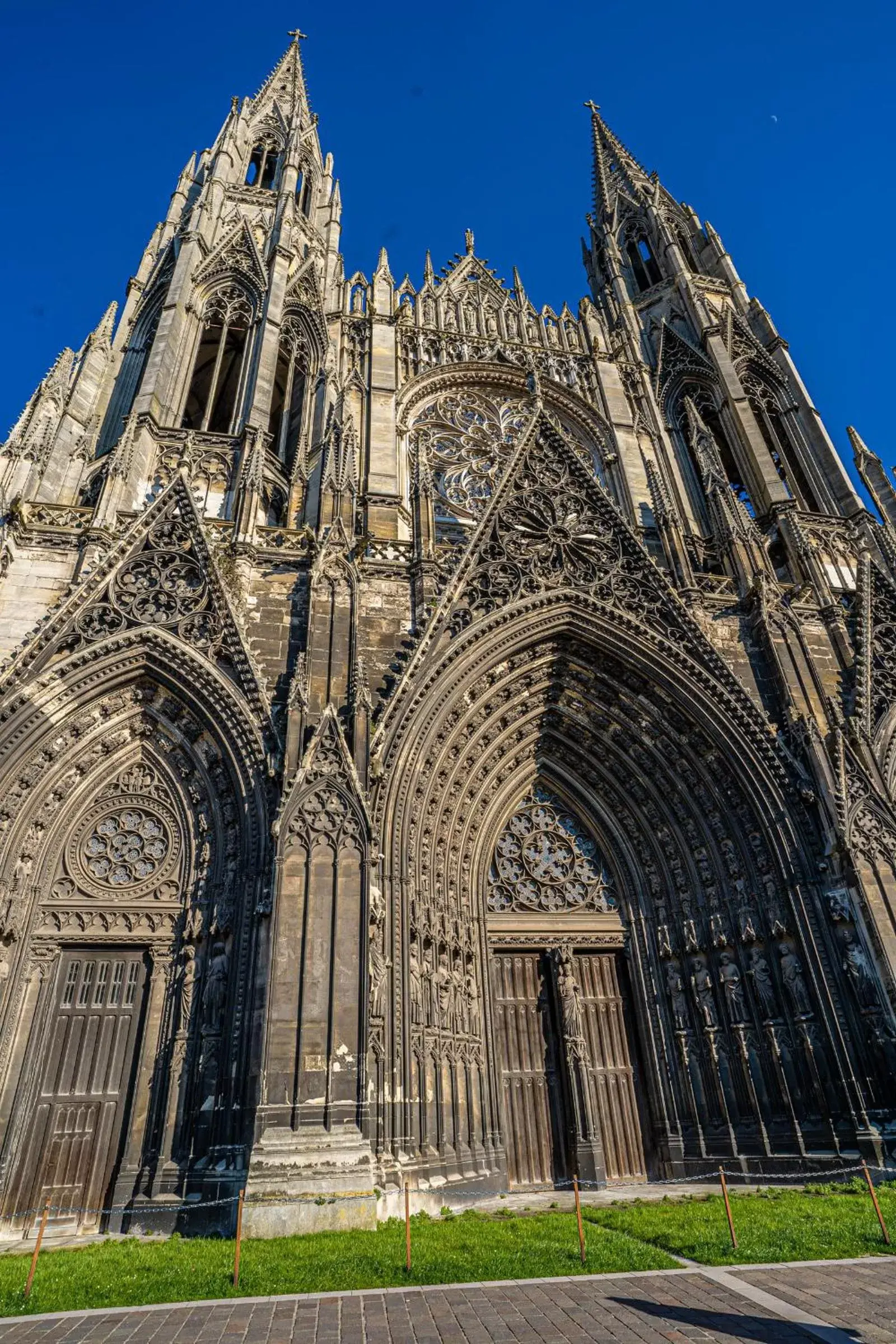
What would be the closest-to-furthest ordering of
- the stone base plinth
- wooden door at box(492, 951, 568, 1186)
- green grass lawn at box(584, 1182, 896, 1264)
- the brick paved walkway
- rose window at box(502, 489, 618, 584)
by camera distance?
the brick paved walkway, green grass lawn at box(584, 1182, 896, 1264), the stone base plinth, wooden door at box(492, 951, 568, 1186), rose window at box(502, 489, 618, 584)

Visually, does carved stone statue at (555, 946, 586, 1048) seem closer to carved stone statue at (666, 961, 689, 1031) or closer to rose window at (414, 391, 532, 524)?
carved stone statue at (666, 961, 689, 1031)

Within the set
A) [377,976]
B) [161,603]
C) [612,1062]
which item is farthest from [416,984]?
[161,603]

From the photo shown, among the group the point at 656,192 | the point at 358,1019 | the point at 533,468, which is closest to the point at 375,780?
the point at 358,1019

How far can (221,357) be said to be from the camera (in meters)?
18.6

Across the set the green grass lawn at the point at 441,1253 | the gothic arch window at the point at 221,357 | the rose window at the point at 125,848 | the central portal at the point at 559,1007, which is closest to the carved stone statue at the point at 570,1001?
the central portal at the point at 559,1007

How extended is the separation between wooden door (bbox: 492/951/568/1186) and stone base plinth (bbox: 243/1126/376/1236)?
4114mm

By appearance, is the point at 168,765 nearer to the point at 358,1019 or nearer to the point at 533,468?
the point at 358,1019

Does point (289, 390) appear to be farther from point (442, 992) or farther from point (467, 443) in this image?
point (442, 992)

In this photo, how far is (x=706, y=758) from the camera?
1299 centimetres

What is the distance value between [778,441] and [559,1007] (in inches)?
634

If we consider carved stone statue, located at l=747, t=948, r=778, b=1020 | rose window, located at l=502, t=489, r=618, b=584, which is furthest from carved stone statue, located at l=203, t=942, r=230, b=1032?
rose window, located at l=502, t=489, r=618, b=584

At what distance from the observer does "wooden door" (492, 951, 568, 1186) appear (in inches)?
445

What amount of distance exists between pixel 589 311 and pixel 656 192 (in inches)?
355

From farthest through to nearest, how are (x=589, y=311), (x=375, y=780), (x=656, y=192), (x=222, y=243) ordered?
(x=656, y=192), (x=589, y=311), (x=222, y=243), (x=375, y=780)
